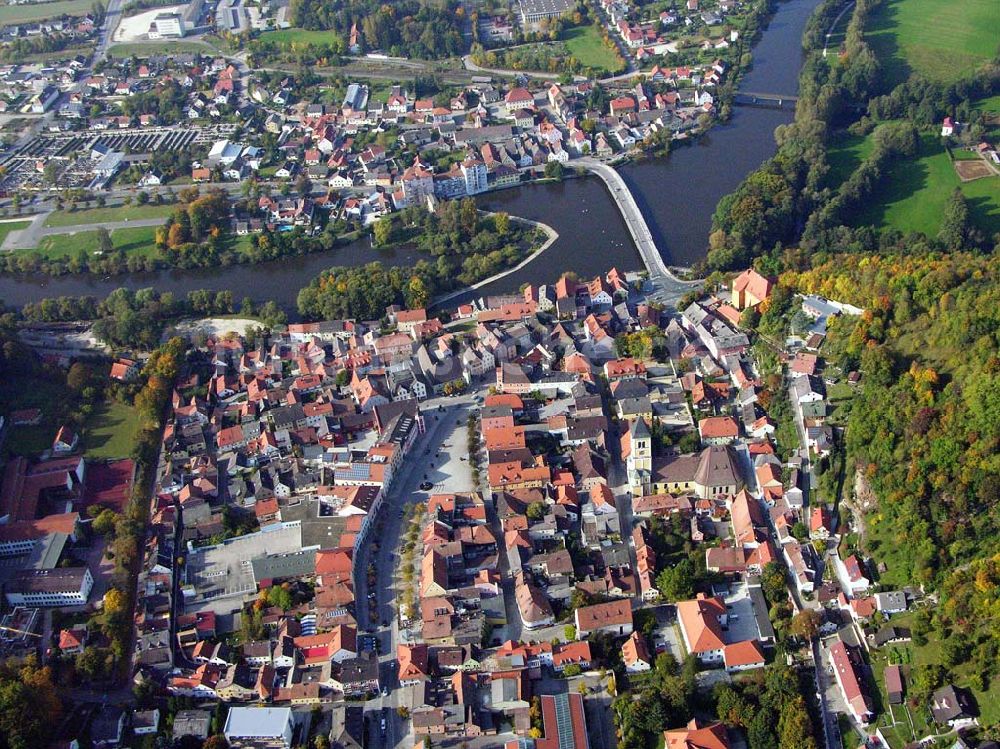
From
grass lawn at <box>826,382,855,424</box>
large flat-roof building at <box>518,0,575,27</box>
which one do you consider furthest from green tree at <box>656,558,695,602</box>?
large flat-roof building at <box>518,0,575,27</box>

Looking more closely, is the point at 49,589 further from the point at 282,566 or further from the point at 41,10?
the point at 41,10

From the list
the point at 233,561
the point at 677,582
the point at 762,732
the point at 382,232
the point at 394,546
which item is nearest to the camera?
the point at 762,732

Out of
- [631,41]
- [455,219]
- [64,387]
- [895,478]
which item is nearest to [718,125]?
[631,41]

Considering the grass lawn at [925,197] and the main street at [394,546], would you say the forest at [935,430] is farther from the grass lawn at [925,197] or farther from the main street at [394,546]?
the main street at [394,546]

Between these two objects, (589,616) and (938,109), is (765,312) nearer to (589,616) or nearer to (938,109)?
(589,616)

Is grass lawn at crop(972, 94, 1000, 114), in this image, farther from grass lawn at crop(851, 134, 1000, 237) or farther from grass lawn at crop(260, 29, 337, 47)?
grass lawn at crop(260, 29, 337, 47)

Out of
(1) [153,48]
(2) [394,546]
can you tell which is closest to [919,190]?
(2) [394,546]
